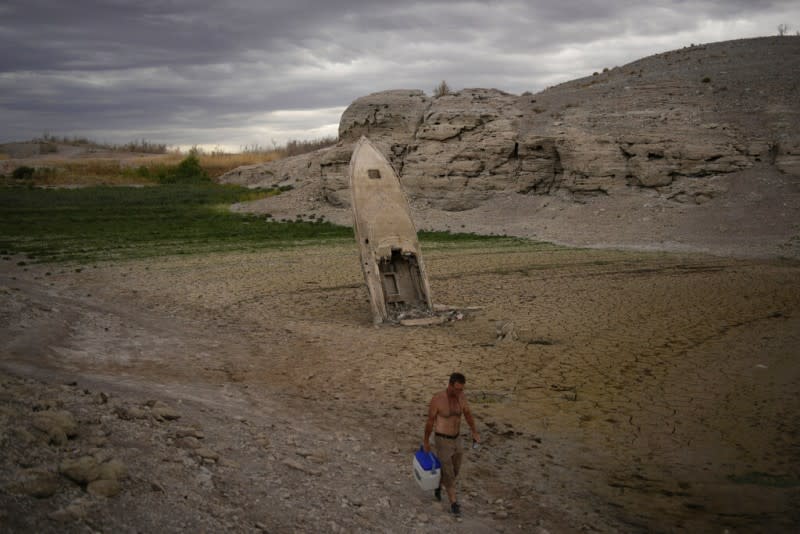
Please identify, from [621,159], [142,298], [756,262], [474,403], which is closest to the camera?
[474,403]

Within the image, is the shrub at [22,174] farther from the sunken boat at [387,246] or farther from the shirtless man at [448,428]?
the shirtless man at [448,428]

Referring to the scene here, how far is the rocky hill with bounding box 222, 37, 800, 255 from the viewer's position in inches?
977

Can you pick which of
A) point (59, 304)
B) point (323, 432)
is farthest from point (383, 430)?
point (59, 304)

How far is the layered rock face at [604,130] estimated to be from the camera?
26.6 m

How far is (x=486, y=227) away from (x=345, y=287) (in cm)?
1262

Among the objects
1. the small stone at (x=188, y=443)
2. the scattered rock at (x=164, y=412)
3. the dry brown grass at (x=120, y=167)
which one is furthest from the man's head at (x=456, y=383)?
the dry brown grass at (x=120, y=167)

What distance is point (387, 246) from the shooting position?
14.3 meters

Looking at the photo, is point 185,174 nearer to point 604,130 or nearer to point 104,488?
point 604,130

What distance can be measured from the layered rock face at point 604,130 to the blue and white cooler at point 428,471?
73.6 feet

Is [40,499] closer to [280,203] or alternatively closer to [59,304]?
[59,304]

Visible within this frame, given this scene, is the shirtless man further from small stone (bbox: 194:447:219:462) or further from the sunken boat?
the sunken boat

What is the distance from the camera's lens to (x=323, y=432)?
799 centimetres

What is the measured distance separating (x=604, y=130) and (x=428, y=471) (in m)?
24.6

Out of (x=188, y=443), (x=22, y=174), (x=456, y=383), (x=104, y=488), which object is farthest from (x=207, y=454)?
(x=22, y=174)
